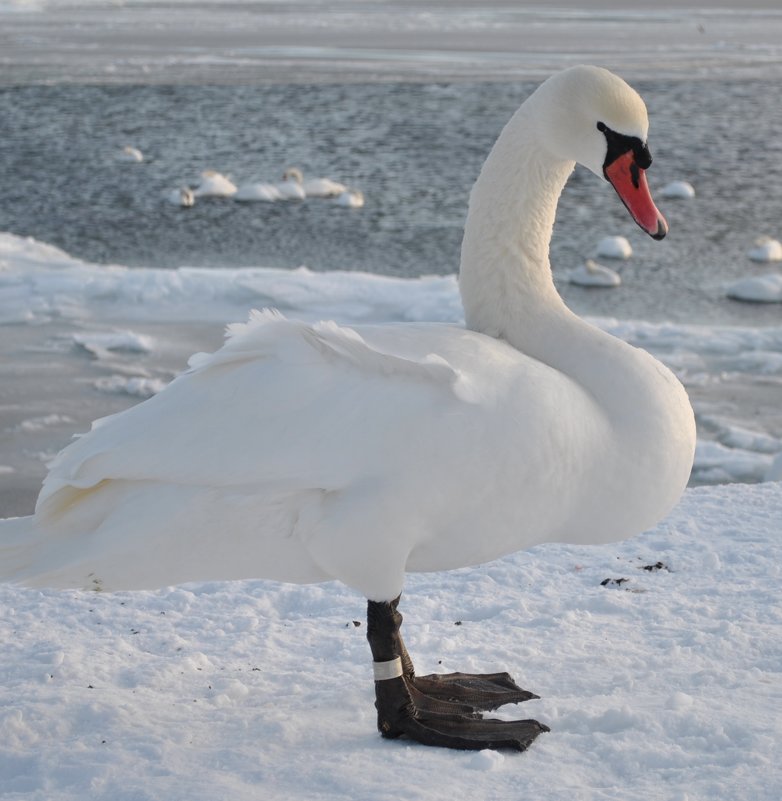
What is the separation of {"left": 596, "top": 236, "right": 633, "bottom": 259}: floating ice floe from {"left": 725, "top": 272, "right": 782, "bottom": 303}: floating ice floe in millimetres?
1719

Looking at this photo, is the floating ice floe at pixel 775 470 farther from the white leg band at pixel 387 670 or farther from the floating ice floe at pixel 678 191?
the floating ice floe at pixel 678 191

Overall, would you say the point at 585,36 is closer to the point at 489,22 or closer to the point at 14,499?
the point at 489,22

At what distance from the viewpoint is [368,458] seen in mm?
2869

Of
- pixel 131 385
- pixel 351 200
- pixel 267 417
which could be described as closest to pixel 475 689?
pixel 267 417

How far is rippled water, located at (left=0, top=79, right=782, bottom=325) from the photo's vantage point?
12.1 m

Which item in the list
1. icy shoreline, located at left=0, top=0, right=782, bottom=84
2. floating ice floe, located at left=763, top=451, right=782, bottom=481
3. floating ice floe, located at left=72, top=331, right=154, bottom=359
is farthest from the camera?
icy shoreline, located at left=0, top=0, right=782, bottom=84

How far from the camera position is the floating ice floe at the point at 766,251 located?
11781 millimetres

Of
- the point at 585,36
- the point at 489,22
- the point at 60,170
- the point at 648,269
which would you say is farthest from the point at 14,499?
the point at 489,22

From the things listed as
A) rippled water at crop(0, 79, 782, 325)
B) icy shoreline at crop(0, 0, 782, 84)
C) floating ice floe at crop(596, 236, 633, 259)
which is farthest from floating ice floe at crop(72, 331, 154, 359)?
icy shoreline at crop(0, 0, 782, 84)

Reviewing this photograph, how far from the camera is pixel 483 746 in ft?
10.2

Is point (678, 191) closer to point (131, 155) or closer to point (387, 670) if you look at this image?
point (131, 155)

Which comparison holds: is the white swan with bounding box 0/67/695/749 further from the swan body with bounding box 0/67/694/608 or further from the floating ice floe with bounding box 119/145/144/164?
the floating ice floe with bounding box 119/145/144/164

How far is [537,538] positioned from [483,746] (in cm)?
52

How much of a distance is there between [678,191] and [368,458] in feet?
42.5
